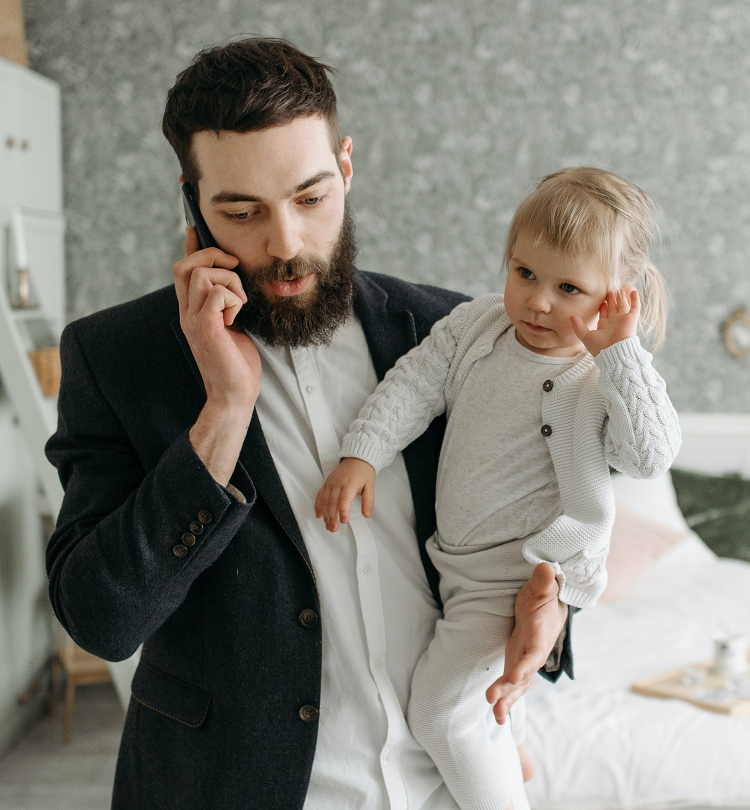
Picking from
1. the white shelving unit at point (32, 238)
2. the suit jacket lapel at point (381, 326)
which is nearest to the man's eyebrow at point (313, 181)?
the suit jacket lapel at point (381, 326)

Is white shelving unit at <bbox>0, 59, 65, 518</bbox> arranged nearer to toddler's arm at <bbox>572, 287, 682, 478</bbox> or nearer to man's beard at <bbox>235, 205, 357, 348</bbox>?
man's beard at <bbox>235, 205, 357, 348</bbox>

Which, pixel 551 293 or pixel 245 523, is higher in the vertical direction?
pixel 551 293

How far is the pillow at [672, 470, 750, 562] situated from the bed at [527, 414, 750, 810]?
0.35 metres

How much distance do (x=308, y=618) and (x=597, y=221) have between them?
67 cm

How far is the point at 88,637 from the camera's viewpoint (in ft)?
3.34

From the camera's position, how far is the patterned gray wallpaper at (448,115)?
3.60 m

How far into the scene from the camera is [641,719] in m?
2.25

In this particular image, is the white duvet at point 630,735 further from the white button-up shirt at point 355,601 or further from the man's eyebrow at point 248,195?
the man's eyebrow at point 248,195

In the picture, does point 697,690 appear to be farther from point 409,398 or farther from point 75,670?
point 75,670

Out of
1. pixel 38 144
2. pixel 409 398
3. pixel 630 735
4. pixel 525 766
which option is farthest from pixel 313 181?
pixel 38 144

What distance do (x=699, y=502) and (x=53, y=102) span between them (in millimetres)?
3491

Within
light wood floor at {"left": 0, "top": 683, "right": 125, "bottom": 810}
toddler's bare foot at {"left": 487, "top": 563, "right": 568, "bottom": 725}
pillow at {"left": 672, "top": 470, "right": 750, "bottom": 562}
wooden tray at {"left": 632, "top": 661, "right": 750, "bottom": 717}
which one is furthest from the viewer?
pillow at {"left": 672, "top": 470, "right": 750, "bottom": 562}

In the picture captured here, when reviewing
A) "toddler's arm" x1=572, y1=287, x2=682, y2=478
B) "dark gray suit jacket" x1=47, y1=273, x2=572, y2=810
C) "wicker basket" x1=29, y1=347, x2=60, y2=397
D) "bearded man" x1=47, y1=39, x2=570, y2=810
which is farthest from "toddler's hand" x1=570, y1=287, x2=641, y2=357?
"wicker basket" x1=29, y1=347, x2=60, y2=397

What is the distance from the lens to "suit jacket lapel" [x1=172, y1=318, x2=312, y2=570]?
107 cm
